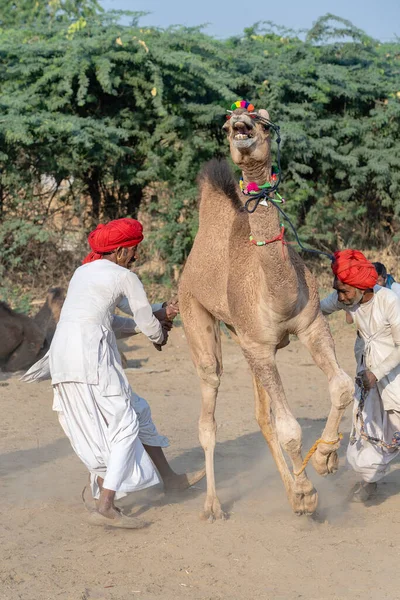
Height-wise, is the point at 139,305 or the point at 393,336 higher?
the point at 139,305

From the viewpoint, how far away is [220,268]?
215 inches

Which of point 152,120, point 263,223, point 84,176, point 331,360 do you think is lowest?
point 84,176

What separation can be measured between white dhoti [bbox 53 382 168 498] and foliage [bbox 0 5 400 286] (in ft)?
21.5

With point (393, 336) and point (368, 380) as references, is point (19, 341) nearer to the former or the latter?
point (368, 380)

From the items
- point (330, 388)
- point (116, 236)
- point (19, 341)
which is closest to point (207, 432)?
point (330, 388)

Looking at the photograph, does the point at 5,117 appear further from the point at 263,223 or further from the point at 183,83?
the point at 263,223

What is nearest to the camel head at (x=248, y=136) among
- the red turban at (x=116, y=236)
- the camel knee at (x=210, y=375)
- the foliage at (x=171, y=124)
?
the red turban at (x=116, y=236)

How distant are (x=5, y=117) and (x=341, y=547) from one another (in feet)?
26.9

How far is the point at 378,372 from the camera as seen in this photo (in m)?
5.23

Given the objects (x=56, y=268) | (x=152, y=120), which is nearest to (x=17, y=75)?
(x=152, y=120)

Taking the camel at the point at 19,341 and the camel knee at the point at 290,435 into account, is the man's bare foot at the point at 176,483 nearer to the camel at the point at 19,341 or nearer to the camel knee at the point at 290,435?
the camel knee at the point at 290,435

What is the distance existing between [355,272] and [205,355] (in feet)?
4.32

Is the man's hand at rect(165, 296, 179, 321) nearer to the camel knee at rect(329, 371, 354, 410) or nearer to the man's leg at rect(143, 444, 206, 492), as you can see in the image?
the man's leg at rect(143, 444, 206, 492)

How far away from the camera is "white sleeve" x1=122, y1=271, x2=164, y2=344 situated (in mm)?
4984
